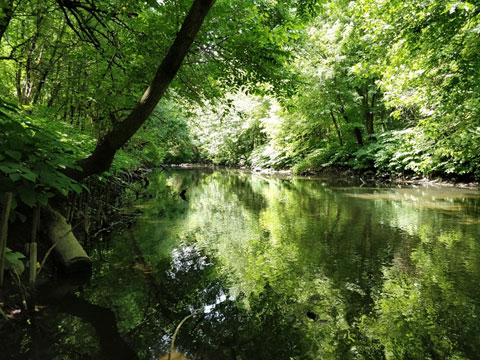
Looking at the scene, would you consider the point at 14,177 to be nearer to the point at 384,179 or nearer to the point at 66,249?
the point at 66,249

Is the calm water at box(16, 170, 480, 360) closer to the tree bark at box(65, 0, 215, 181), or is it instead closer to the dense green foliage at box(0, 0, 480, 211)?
the dense green foliage at box(0, 0, 480, 211)

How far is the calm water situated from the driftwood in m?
0.32

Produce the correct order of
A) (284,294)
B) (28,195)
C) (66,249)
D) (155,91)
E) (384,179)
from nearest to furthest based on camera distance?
(28,195) → (155,91) → (284,294) → (66,249) → (384,179)

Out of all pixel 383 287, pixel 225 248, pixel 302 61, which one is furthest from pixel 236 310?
pixel 302 61

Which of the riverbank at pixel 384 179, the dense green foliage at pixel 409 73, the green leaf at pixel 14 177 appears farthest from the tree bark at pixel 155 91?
the riverbank at pixel 384 179

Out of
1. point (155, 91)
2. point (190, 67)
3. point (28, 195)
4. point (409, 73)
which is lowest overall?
point (28, 195)

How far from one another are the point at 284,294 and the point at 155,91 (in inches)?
118

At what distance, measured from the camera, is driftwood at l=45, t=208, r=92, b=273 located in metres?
4.26

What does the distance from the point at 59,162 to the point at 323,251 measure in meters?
4.62

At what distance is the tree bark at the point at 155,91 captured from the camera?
2.68m

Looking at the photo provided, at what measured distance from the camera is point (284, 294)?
384 centimetres

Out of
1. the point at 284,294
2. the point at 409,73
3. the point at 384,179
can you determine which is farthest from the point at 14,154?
the point at 384,179

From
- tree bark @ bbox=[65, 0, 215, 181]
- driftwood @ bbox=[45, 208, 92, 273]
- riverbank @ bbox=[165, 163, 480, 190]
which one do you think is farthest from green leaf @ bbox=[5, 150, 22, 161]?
riverbank @ bbox=[165, 163, 480, 190]

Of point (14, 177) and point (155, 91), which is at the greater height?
point (155, 91)
